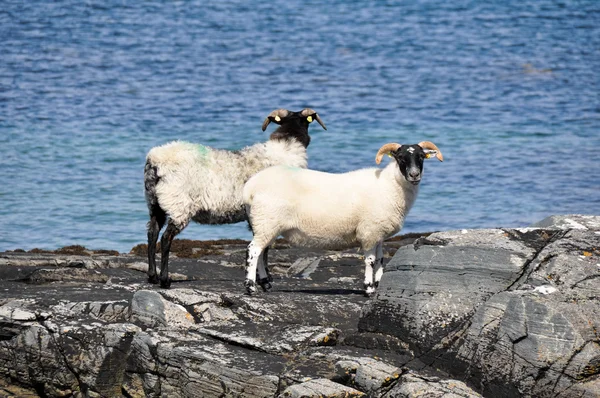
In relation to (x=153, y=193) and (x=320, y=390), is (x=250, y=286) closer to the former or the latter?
(x=153, y=193)

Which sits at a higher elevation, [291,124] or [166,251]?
[291,124]

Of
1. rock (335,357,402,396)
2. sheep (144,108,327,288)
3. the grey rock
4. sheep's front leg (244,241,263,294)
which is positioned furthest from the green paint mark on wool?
rock (335,357,402,396)

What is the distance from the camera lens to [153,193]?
15.3 metres

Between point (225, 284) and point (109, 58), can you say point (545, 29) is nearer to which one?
point (109, 58)

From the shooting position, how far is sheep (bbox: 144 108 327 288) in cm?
1502

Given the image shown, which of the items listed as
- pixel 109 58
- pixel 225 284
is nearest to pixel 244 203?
pixel 225 284

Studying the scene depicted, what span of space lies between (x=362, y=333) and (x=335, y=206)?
221 centimetres

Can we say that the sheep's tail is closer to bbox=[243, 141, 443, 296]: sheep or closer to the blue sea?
bbox=[243, 141, 443, 296]: sheep

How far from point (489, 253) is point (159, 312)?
3.93 meters

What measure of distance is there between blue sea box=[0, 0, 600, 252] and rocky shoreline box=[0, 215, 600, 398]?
10.2 metres

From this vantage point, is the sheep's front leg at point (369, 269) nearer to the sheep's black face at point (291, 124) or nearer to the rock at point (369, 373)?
the rock at point (369, 373)

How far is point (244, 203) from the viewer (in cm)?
1438

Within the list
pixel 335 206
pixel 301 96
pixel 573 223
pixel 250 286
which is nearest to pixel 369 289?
pixel 335 206

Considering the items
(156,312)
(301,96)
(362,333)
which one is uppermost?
(156,312)
